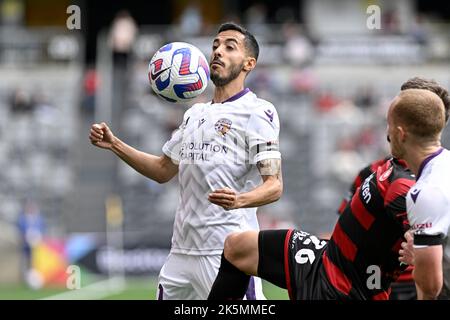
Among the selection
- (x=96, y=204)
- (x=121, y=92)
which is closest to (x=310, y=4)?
(x=121, y=92)

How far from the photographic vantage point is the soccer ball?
7.27 metres

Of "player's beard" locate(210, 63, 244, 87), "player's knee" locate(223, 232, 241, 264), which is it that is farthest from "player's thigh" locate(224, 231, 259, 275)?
"player's beard" locate(210, 63, 244, 87)

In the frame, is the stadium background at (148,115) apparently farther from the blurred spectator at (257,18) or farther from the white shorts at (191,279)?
the white shorts at (191,279)

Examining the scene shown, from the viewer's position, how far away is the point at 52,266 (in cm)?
1961

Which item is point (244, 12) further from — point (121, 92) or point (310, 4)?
point (121, 92)

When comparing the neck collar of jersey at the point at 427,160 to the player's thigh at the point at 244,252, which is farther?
the player's thigh at the point at 244,252

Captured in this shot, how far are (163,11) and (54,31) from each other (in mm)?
4919

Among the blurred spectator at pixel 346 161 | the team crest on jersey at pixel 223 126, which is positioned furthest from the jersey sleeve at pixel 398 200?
the blurred spectator at pixel 346 161

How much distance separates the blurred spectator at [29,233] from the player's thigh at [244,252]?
13359 millimetres

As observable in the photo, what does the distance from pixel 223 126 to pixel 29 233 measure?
44.7 ft

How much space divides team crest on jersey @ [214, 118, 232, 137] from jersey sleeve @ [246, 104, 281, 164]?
0.49 feet

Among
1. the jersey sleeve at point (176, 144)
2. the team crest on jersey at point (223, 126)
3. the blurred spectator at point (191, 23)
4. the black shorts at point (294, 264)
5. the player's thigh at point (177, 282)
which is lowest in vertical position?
the player's thigh at point (177, 282)

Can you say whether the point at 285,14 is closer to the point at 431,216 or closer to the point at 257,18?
the point at 257,18

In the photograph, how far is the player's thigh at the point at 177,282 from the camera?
22.9 feet
